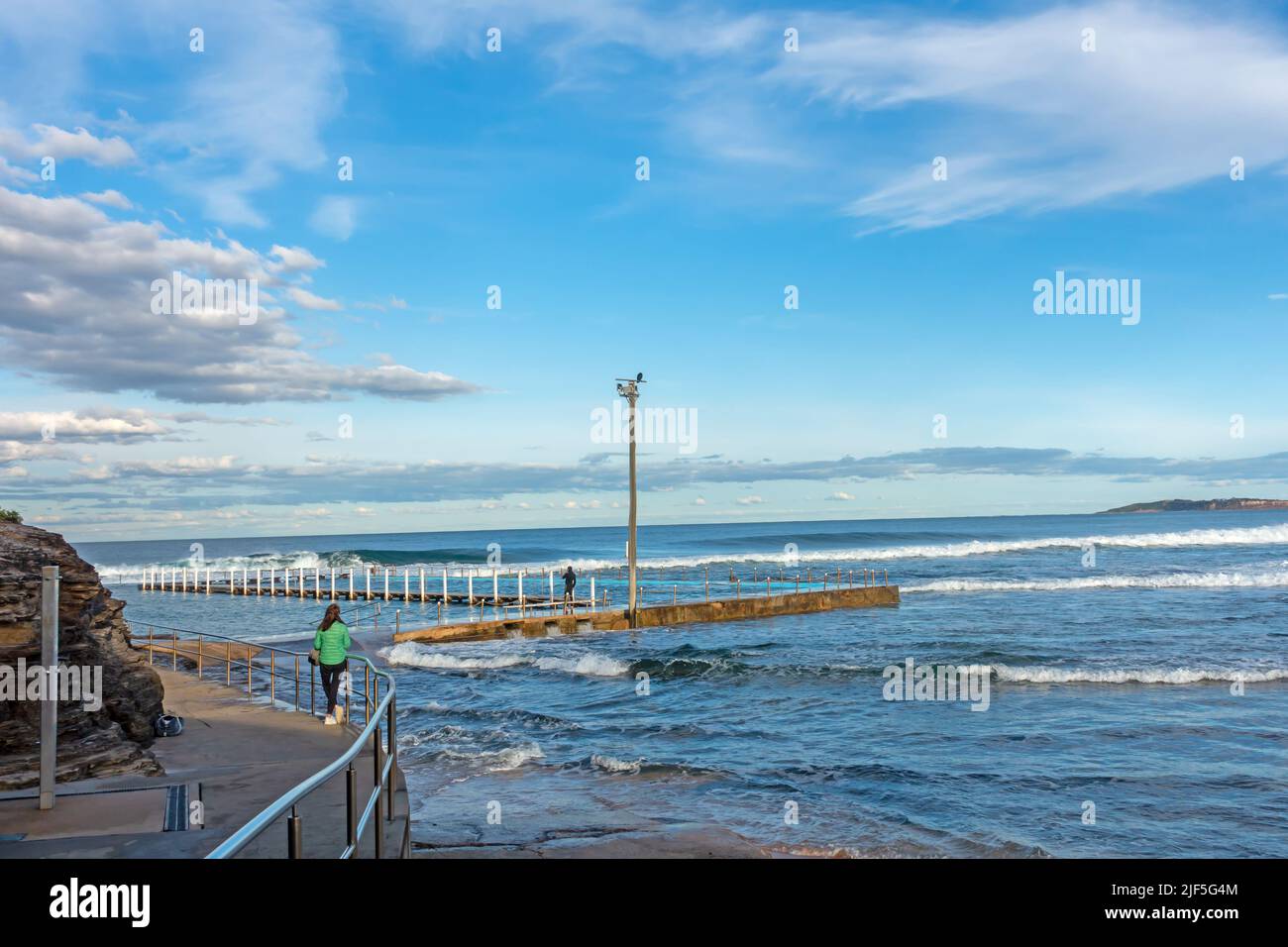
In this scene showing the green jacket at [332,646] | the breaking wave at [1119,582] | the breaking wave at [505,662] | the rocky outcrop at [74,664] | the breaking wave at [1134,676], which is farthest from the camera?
the breaking wave at [1119,582]

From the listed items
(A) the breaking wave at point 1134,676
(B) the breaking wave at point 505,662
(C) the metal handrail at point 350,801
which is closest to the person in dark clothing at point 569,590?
(B) the breaking wave at point 505,662

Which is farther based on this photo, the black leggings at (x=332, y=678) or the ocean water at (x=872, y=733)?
the black leggings at (x=332, y=678)

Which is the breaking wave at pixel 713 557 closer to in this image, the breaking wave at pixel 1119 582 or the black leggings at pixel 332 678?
the breaking wave at pixel 1119 582

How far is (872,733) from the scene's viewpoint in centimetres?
1593

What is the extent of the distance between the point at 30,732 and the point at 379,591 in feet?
167

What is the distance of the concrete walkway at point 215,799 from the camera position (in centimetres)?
645

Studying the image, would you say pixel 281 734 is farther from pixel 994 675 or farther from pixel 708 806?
pixel 994 675

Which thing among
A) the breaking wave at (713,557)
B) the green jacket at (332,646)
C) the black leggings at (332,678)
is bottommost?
the breaking wave at (713,557)

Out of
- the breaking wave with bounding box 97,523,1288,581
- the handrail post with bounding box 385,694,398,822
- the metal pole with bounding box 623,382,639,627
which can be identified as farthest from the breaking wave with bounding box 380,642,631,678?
the breaking wave with bounding box 97,523,1288,581

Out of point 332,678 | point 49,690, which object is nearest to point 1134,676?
point 332,678

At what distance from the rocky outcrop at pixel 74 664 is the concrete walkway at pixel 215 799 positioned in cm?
37

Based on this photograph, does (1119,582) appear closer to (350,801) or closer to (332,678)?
(332,678)
